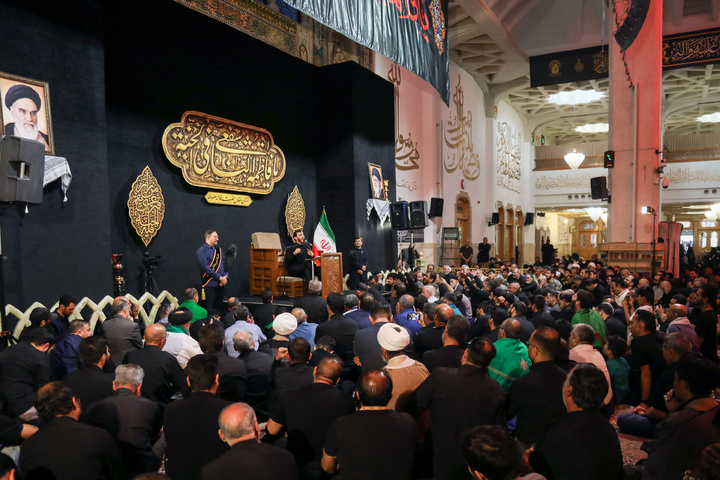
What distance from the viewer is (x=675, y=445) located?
5.47ft

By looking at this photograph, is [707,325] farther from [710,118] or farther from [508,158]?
[710,118]

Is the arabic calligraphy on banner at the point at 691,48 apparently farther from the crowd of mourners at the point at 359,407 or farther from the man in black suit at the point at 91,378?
the man in black suit at the point at 91,378

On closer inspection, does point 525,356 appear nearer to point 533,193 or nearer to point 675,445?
point 675,445

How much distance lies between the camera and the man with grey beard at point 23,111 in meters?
4.17

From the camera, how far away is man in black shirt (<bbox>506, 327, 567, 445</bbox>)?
2.08m

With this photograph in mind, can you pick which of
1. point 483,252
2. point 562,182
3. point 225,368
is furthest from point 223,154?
point 562,182

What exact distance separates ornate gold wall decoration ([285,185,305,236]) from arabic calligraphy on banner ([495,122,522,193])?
9.41 metres

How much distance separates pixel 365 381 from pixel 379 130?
27.4 ft

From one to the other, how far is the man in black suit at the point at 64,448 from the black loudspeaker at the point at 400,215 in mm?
8050

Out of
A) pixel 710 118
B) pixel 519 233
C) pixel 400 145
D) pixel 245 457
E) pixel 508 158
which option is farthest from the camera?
pixel 519 233

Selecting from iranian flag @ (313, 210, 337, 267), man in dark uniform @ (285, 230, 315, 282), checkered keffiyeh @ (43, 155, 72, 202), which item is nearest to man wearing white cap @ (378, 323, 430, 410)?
checkered keffiyeh @ (43, 155, 72, 202)

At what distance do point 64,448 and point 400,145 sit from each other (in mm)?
10266

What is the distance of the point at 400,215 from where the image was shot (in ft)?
31.3

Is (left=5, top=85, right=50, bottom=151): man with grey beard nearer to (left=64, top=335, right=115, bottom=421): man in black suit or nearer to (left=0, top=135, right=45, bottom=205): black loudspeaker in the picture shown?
(left=0, top=135, right=45, bottom=205): black loudspeaker
